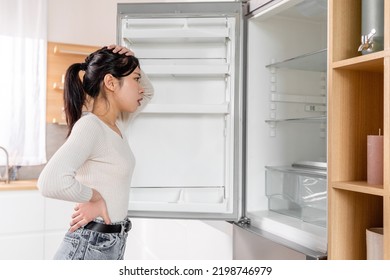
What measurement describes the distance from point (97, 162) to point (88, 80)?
10.6 inches

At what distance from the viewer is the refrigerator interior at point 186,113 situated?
1518mm

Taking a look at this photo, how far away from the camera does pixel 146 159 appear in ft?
5.45

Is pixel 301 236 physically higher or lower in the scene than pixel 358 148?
lower

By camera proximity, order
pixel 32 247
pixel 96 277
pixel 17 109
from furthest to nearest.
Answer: pixel 17 109 → pixel 32 247 → pixel 96 277

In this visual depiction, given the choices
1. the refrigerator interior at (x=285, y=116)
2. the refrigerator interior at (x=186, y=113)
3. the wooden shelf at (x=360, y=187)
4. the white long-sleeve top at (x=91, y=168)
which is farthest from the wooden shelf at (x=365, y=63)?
the white long-sleeve top at (x=91, y=168)

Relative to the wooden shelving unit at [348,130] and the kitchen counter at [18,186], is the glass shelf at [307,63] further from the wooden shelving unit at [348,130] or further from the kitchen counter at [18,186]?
the kitchen counter at [18,186]

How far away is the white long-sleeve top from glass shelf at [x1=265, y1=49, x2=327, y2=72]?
70 cm

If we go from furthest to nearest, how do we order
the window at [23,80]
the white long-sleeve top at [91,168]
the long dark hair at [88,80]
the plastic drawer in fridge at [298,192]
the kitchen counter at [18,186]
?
the window at [23,80], the kitchen counter at [18,186], the plastic drawer in fridge at [298,192], the long dark hair at [88,80], the white long-sleeve top at [91,168]

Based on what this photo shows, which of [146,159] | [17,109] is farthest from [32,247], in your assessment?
[146,159]

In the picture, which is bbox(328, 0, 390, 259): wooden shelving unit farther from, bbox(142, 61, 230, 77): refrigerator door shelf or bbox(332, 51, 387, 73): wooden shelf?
bbox(142, 61, 230, 77): refrigerator door shelf

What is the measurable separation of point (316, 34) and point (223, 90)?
0.50m

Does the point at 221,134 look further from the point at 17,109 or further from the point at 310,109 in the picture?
the point at 17,109

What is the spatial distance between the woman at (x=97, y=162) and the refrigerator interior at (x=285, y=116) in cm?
53

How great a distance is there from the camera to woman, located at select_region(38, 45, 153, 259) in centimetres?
104
